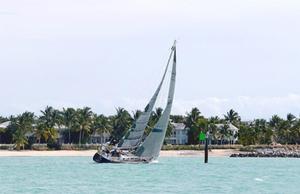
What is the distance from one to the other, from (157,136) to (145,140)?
165 centimetres

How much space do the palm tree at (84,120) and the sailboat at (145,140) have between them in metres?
73.7

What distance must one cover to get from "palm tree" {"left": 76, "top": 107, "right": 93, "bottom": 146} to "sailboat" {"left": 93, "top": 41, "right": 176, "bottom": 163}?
2901 inches

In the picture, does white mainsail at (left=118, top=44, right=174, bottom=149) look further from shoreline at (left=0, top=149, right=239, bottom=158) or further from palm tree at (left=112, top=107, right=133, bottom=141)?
palm tree at (left=112, top=107, right=133, bottom=141)

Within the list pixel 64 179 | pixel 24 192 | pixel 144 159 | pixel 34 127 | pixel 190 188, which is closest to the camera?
pixel 24 192

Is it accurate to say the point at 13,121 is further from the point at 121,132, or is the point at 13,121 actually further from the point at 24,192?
the point at 24,192

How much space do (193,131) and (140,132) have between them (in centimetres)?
8310

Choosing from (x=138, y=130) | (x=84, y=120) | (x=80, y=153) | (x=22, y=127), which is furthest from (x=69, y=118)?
(x=138, y=130)

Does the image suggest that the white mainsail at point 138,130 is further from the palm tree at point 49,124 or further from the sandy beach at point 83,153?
the palm tree at point 49,124

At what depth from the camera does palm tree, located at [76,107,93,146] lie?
18975cm

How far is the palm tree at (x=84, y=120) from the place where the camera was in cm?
18975

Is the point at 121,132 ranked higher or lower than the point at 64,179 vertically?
higher

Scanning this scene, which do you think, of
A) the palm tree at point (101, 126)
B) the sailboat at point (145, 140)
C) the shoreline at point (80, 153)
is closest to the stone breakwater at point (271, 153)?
the shoreline at point (80, 153)

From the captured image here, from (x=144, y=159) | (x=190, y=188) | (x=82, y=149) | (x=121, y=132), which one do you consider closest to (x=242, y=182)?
(x=190, y=188)

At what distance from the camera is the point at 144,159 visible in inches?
4464
